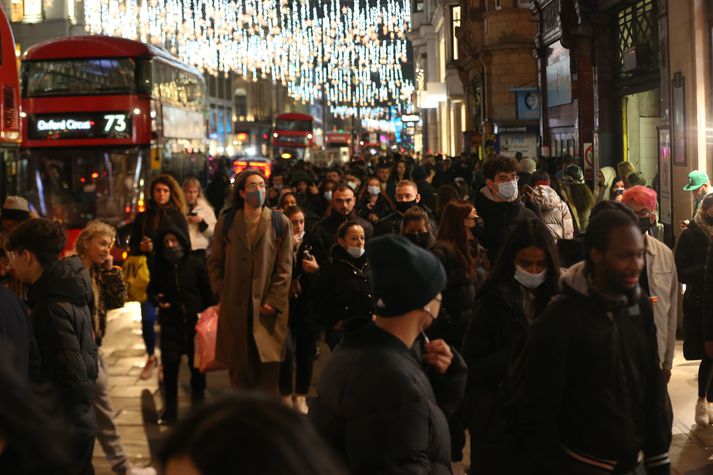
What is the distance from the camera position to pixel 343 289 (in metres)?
7.45

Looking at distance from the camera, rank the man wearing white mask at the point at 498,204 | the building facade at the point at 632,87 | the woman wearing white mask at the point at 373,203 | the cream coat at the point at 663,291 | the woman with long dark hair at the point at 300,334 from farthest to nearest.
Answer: the building facade at the point at 632,87 < the woman wearing white mask at the point at 373,203 < the woman with long dark hair at the point at 300,334 < the man wearing white mask at the point at 498,204 < the cream coat at the point at 663,291

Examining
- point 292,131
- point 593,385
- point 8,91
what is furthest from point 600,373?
point 292,131

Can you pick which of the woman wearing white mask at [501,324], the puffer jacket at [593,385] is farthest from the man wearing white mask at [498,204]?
the puffer jacket at [593,385]

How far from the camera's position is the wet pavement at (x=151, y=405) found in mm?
7293

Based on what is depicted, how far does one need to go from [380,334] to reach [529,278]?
1.68m

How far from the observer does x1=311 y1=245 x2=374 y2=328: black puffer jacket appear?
7.43 metres

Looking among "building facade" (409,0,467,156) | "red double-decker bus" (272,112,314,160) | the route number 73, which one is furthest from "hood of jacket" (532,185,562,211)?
"red double-decker bus" (272,112,314,160)

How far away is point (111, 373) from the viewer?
34.9 ft

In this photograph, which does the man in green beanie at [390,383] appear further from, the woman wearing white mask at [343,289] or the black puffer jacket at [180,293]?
the black puffer jacket at [180,293]

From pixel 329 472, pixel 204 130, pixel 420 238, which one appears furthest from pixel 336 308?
pixel 204 130

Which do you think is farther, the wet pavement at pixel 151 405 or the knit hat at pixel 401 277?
the wet pavement at pixel 151 405

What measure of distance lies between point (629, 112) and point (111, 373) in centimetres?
1220

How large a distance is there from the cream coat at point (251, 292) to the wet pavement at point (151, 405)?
592 millimetres

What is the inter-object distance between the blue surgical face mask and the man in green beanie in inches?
170
